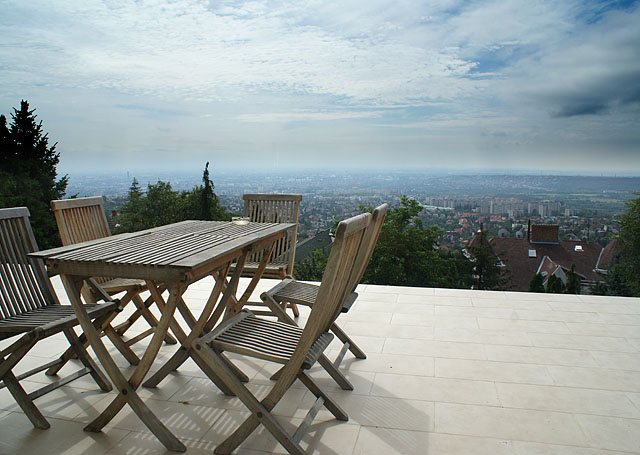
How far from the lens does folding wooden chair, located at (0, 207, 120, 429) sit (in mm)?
2365

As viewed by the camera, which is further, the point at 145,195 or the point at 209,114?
the point at 209,114

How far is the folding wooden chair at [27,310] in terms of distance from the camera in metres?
2.37

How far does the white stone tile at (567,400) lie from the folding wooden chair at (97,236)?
225 cm

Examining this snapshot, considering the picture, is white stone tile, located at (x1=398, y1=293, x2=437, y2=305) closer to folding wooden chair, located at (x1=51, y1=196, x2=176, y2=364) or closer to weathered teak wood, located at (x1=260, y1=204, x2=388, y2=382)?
weathered teak wood, located at (x1=260, y1=204, x2=388, y2=382)

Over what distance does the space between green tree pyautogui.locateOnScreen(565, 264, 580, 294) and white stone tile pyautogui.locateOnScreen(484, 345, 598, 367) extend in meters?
2.91

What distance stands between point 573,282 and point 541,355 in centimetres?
325

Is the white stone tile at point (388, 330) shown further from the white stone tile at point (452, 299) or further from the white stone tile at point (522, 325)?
the white stone tile at point (452, 299)

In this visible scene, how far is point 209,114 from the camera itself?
11.5 meters

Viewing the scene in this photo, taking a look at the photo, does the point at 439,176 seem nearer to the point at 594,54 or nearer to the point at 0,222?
the point at 594,54

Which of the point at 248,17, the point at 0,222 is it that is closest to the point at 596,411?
the point at 0,222

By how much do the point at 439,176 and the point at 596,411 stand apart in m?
7.35

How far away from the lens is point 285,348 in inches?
88.8

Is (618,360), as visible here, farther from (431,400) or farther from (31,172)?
(31,172)

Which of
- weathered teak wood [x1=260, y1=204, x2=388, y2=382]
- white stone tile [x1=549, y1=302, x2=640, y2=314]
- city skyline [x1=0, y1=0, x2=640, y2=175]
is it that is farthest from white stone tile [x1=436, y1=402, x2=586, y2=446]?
city skyline [x1=0, y1=0, x2=640, y2=175]
